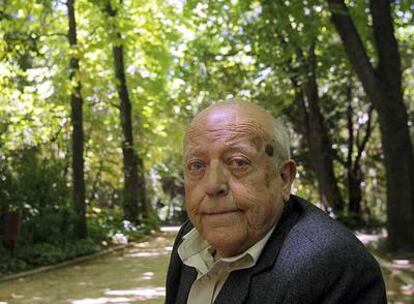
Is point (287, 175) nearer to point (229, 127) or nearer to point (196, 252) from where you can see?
point (229, 127)

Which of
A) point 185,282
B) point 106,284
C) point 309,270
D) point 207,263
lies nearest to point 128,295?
point 106,284

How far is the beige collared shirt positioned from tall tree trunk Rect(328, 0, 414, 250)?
965 centimetres

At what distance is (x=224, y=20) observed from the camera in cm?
1888

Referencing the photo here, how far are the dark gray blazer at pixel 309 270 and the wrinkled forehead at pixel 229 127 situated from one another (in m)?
0.25

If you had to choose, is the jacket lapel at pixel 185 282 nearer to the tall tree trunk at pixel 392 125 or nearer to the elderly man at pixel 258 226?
the elderly man at pixel 258 226

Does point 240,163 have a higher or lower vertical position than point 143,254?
higher

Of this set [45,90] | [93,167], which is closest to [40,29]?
[45,90]

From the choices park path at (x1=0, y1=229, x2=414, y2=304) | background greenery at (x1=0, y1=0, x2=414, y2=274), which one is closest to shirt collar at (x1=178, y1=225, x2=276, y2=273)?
park path at (x1=0, y1=229, x2=414, y2=304)

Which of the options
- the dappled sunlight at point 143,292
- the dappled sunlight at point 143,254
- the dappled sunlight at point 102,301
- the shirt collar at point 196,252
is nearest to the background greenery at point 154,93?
the dappled sunlight at point 143,254

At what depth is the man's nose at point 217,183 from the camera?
158 cm

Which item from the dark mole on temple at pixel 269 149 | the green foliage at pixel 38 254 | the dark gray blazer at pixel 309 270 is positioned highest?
the dark mole on temple at pixel 269 149

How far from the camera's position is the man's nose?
158 cm

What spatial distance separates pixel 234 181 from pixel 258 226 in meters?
0.14

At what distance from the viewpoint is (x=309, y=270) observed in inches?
55.4
